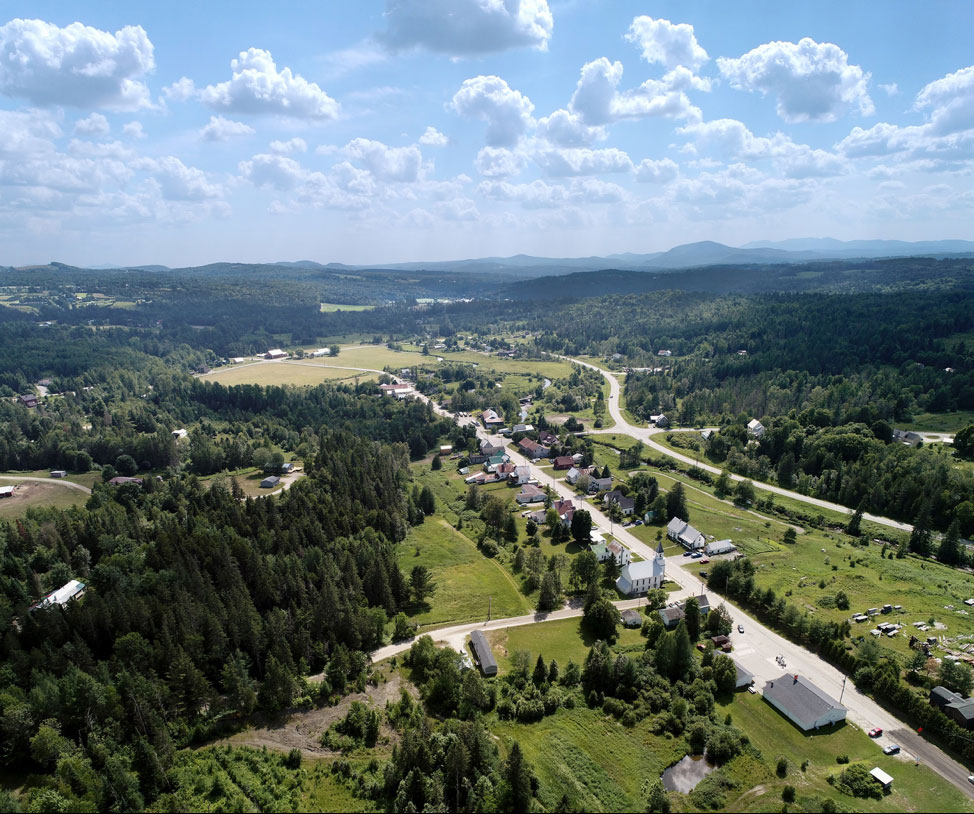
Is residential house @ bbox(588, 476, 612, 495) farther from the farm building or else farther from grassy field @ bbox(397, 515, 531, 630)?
the farm building

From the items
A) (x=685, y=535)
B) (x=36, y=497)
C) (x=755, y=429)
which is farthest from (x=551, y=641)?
(x=36, y=497)

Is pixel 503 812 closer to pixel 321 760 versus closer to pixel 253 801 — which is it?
pixel 321 760

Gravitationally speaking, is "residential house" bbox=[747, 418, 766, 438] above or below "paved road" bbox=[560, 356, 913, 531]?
above

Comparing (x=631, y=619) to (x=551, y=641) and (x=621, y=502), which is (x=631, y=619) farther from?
(x=621, y=502)

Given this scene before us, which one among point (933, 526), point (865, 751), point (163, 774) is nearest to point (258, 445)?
point (163, 774)

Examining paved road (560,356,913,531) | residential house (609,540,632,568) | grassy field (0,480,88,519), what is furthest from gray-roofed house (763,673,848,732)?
grassy field (0,480,88,519)

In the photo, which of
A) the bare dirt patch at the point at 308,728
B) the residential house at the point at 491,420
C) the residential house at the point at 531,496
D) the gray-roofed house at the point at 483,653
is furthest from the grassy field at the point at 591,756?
the residential house at the point at 491,420
